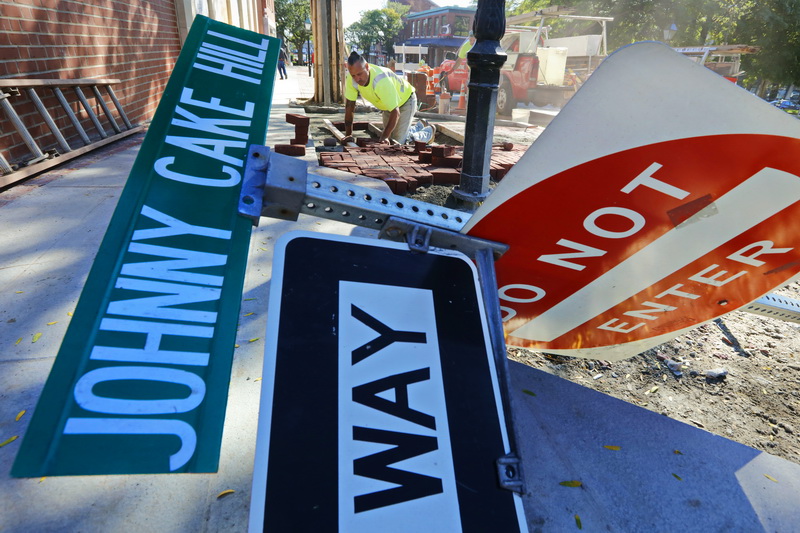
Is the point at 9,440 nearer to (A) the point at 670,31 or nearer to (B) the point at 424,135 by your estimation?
(B) the point at 424,135

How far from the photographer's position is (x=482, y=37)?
3533 mm

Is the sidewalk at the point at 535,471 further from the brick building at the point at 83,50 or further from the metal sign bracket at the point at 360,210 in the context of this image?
the brick building at the point at 83,50

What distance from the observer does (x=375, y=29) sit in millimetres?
61250

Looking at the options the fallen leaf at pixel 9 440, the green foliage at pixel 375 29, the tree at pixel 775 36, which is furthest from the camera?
the green foliage at pixel 375 29

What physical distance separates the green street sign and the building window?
59.9 metres

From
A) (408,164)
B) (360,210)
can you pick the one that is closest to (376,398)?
(360,210)

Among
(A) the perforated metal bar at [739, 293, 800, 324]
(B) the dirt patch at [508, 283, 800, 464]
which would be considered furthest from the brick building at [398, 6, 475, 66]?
(A) the perforated metal bar at [739, 293, 800, 324]

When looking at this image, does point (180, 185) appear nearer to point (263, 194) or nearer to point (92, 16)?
point (263, 194)

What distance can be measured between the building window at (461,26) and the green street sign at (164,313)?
59.9 meters

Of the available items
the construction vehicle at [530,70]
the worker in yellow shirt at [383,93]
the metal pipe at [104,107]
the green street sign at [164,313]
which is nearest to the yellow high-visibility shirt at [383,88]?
the worker in yellow shirt at [383,93]

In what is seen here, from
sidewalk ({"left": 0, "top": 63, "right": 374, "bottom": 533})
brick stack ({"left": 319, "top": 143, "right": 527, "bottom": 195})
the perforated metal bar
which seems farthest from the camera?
brick stack ({"left": 319, "top": 143, "right": 527, "bottom": 195})

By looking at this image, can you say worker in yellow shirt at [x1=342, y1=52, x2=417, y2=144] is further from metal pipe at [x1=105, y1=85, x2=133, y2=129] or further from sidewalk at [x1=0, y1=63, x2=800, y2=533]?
sidewalk at [x1=0, y1=63, x2=800, y2=533]

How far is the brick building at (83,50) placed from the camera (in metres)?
4.02

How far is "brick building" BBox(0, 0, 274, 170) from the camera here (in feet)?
13.2
